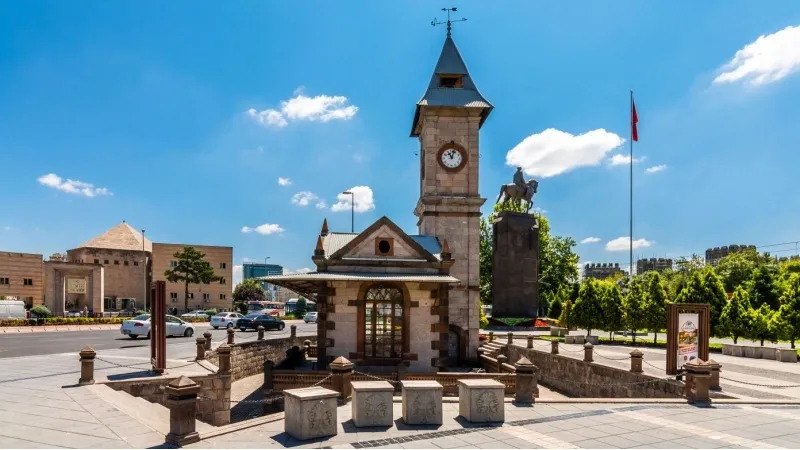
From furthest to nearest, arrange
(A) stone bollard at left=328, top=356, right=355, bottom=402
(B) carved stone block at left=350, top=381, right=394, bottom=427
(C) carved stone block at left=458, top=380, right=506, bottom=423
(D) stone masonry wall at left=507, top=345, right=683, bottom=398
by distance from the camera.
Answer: (D) stone masonry wall at left=507, top=345, right=683, bottom=398
(A) stone bollard at left=328, top=356, right=355, bottom=402
(C) carved stone block at left=458, top=380, right=506, bottom=423
(B) carved stone block at left=350, top=381, right=394, bottom=427

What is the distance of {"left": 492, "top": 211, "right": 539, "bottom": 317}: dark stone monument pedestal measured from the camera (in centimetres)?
4297

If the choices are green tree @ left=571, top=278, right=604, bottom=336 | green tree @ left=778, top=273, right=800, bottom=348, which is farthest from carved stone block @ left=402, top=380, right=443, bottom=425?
green tree @ left=571, top=278, right=604, bottom=336

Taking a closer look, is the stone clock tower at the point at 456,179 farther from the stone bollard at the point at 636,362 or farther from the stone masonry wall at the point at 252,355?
the stone masonry wall at the point at 252,355

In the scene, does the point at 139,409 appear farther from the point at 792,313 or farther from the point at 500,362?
the point at 792,313

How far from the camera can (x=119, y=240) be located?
82375 millimetres

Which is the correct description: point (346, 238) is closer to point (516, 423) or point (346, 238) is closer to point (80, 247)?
point (516, 423)

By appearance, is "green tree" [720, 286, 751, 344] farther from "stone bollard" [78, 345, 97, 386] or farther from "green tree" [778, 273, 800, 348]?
"stone bollard" [78, 345, 97, 386]

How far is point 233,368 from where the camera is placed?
2214 cm

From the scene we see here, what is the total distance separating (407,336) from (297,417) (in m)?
10.7

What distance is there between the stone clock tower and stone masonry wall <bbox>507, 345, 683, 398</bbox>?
11.9ft

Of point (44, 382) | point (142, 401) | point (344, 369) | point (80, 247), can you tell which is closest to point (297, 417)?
point (344, 369)

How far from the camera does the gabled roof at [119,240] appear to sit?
79.5 meters

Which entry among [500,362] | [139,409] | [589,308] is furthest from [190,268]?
[139,409]

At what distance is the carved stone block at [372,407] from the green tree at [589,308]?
2760cm
